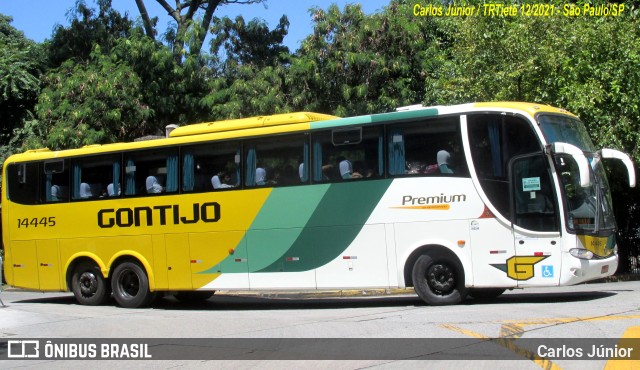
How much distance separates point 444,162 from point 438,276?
78.9 inches

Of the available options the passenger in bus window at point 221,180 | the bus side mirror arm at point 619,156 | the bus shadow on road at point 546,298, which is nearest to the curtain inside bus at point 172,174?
the passenger in bus window at point 221,180

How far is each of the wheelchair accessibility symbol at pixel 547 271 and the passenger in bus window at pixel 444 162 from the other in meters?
2.20

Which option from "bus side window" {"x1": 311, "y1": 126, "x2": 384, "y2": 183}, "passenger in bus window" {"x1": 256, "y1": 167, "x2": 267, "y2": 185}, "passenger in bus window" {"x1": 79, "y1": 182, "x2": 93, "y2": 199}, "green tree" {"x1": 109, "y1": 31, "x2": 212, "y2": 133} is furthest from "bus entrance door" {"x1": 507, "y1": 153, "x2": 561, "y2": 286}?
"green tree" {"x1": 109, "y1": 31, "x2": 212, "y2": 133}

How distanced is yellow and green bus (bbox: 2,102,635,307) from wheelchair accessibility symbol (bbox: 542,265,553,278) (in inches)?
0.6

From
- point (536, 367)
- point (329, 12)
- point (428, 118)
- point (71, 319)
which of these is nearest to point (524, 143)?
point (428, 118)

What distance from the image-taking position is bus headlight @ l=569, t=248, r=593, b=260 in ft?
39.5

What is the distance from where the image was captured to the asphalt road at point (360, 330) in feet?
28.1

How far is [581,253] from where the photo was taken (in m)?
12.1

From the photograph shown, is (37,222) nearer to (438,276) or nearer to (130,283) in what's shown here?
(130,283)

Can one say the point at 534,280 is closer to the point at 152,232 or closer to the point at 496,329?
the point at 496,329

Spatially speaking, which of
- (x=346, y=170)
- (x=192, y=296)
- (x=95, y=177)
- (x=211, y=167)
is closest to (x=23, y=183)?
(x=95, y=177)

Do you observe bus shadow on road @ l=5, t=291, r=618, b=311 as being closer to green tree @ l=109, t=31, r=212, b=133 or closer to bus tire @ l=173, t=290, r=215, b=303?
bus tire @ l=173, t=290, r=215, b=303

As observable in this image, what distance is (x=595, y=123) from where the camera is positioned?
60.4 feet

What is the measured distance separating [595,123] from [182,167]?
10.1 metres
